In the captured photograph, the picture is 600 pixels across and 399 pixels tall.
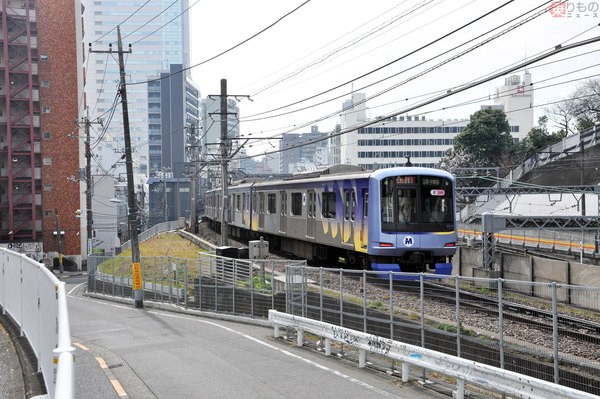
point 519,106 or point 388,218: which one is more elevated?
point 519,106

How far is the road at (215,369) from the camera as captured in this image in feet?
30.1

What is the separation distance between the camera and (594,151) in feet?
161

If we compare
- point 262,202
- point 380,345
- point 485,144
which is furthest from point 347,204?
point 485,144

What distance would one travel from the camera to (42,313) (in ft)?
26.2

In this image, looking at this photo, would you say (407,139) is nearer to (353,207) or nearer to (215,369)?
(353,207)

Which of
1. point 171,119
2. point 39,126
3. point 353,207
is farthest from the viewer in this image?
point 171,119

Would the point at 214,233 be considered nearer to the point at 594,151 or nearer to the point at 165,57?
the point at 594,151

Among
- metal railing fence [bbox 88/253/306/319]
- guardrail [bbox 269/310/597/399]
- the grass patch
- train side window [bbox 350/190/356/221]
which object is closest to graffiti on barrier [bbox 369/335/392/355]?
guardrail [bbox 269/310/597/399]

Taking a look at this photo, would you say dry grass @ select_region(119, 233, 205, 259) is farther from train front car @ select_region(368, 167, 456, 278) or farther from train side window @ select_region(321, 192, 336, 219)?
train front car @ select_region(368, 167, 456, 278)

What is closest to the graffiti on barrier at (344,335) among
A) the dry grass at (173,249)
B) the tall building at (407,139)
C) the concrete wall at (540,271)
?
the concrete wall at (540,271)

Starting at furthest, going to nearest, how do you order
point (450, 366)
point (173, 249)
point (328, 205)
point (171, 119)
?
1. point (171, 119)
2. point (173, 249)
3. point (328, 205)
4. point (450, 366)

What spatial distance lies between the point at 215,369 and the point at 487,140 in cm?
5734

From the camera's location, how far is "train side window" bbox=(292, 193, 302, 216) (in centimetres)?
2562

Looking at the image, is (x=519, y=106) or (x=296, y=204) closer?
(x=296, y=204)
